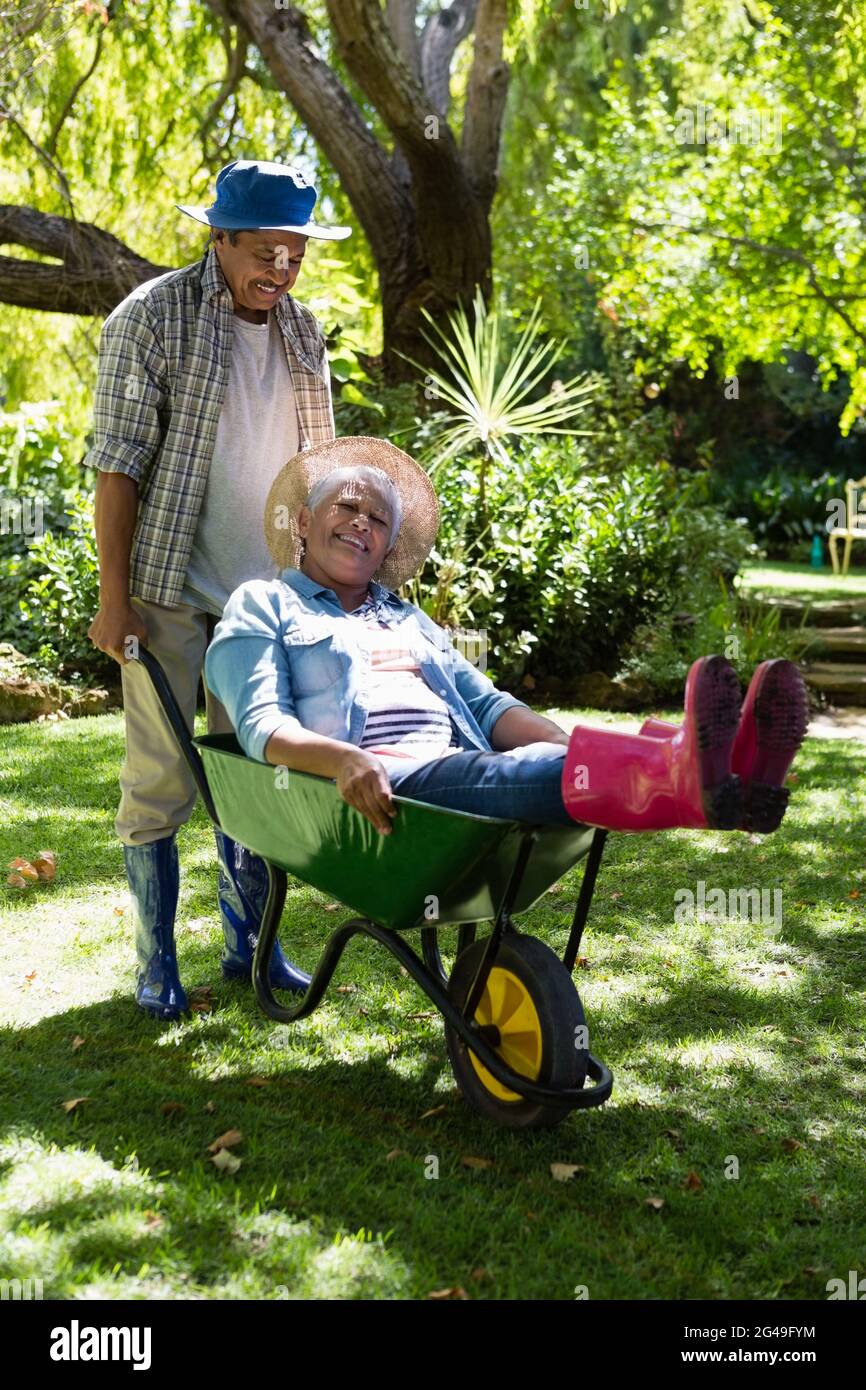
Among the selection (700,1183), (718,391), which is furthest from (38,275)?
(718,391)

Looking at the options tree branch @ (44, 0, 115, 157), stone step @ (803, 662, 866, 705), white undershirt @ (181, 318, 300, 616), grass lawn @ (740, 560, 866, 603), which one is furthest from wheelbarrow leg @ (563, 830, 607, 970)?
tree branch @ (44, 0, 115, 157)

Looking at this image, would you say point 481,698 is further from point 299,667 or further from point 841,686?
point 841,686

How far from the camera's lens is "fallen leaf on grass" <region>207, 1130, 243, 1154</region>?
237cm

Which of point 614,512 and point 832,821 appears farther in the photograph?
point 614,512

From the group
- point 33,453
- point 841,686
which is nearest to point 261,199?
point 33,453

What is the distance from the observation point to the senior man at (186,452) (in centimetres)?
283

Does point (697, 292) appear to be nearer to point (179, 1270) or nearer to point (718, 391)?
point (718, 391)

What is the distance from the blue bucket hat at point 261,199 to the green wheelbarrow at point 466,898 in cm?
101

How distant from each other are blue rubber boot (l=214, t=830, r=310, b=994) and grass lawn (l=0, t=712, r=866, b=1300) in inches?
2.8

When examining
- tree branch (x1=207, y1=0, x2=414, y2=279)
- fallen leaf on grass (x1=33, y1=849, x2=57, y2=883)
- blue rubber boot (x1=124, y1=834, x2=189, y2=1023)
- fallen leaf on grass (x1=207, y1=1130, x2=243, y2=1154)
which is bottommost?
fallen leaf on grass (x1=33, y1=849, x2=57, y2=883)

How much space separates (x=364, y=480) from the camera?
2.72 meters

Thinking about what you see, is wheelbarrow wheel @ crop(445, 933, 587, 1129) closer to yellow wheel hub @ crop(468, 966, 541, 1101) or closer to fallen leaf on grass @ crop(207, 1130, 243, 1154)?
yellow wheel hub @ crop(468, 966, 541, 1101)

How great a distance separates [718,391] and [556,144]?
6.86 m

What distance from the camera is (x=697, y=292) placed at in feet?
35.2
